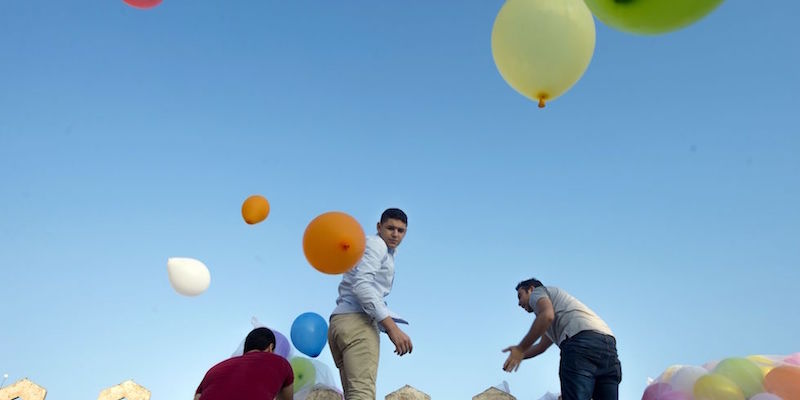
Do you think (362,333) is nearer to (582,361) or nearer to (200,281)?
(582,361)

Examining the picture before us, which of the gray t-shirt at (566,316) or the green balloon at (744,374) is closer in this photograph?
the gray t-shirt at (566,316)

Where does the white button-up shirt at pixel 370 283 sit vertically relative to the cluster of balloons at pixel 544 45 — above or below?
below

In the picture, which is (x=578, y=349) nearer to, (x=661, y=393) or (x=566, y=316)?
(x=566, y=316)

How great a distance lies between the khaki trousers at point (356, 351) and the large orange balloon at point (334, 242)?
0.99ft

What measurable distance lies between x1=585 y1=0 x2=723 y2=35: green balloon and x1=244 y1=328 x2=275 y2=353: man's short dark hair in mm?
2392

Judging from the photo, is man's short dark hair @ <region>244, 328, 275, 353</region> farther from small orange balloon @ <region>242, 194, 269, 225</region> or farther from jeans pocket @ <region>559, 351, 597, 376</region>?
small orange balloon @ <region>242, 194, 269, 225</region>

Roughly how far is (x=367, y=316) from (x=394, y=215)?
0.65 m

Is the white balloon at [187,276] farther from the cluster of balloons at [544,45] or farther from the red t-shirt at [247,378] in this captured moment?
the cluster of balloons at [544,45]

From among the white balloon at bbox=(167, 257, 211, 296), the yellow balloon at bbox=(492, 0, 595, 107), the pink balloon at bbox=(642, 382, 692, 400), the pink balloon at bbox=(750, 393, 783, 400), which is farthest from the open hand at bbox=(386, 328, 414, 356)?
the white balloon at bbox=(167, 257, 211, 296)

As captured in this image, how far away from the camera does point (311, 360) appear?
15.5 ft

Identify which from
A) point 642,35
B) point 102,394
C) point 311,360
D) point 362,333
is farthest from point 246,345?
point 102,394

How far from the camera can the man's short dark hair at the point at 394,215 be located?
3.38 meters

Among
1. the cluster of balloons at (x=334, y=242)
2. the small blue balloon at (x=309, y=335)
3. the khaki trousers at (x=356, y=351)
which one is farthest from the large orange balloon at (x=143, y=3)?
the small blue balloon at (x=309, y=335)

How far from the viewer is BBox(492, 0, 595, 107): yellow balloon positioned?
115 inches
